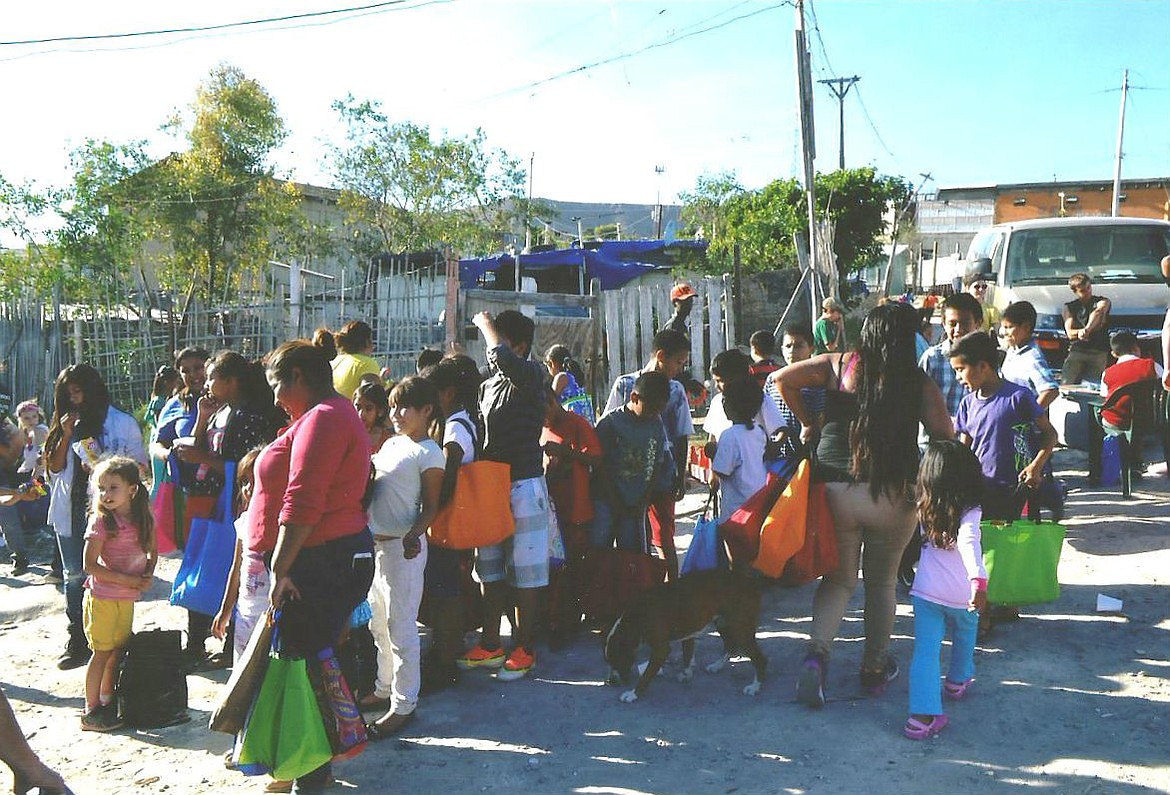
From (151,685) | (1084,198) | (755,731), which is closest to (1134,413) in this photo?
(755,731)

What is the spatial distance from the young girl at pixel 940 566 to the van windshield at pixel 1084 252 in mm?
7286

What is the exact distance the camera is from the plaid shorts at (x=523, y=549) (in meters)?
4.92

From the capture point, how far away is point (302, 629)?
3662mm

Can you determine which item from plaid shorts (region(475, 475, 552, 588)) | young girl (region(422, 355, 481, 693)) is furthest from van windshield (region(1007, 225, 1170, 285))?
young girl (region(422, 355, 481, 693))

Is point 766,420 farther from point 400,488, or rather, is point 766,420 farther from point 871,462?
point 400,488

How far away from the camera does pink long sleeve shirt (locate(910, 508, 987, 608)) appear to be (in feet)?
13.7

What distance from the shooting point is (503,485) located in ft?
15.7

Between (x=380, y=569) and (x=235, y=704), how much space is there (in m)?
0.94

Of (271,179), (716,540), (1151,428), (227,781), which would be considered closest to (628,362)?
(1151,428)

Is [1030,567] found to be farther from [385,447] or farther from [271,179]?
[271,179]

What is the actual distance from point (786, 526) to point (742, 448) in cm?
112

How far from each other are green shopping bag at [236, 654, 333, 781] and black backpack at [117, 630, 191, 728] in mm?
1224

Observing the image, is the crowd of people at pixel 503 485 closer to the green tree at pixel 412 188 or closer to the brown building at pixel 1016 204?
the green tree at pixel 412 188

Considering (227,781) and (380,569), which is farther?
(380,569)
